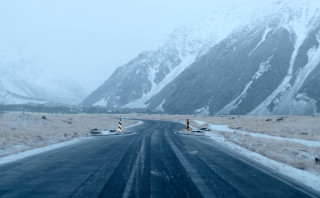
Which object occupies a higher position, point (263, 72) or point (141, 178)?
point (263, 72)

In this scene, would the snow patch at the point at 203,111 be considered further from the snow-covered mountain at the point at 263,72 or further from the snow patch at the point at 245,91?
the snow patch at the point at 245,91

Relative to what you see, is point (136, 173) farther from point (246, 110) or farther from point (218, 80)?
point (218, 80)

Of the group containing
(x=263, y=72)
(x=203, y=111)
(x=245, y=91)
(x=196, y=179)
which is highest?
(x=263, y=72)

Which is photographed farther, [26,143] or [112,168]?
[26,143]

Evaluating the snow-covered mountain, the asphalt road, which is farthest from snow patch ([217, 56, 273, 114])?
the asphalt road

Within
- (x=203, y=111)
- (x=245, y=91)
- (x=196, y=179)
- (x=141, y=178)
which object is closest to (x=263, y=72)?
(x=245, y=91)

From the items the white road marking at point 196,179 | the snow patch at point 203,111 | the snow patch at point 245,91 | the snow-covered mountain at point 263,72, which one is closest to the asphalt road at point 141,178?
the white road marking at point 196,179

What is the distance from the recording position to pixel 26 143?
21.3 meters

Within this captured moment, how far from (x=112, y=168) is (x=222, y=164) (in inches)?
183

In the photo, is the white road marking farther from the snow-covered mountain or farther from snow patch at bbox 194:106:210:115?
snow patch at bbox 194:106:210:115

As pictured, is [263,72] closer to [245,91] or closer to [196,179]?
[245,91]

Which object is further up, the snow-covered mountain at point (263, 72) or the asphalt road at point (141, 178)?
the snow-covered mountain at point (263, 72)

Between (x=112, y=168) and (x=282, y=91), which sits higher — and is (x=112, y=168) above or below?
below

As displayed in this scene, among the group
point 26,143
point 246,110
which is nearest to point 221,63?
point 246,110
